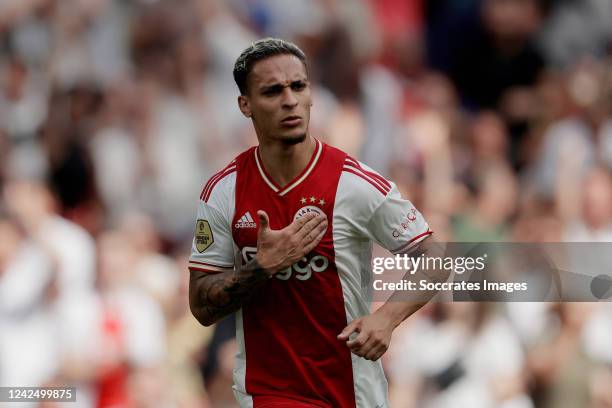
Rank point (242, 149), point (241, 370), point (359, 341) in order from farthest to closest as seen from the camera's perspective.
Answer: point (242, 149) < point (241, 370) < point (359, 341)

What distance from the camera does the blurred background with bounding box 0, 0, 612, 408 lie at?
10.4 meters

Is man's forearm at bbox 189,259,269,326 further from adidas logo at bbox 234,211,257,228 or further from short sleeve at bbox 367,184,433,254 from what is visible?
short sleeve at bbox 367,184,433,254

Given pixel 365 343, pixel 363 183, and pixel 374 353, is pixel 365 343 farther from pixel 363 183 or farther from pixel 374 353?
pixel 363 183

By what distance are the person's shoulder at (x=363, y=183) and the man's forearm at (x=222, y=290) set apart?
588 millimetres

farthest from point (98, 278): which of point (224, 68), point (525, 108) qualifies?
point (525, 108)

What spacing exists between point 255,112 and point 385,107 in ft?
20.0

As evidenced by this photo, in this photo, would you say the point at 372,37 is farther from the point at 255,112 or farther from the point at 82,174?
the point at 255,112

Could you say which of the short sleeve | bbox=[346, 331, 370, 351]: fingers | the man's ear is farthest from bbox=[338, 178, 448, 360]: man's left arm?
the man's ear

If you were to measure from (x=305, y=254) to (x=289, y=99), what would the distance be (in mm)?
718

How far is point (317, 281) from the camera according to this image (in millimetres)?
6184

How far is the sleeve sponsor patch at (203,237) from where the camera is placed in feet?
20.9

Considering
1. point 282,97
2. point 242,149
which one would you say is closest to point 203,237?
point 282,97

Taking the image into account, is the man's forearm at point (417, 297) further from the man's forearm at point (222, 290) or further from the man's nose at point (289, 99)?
the man's nose at point (289, 99)

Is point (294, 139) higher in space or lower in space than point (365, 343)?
higher
